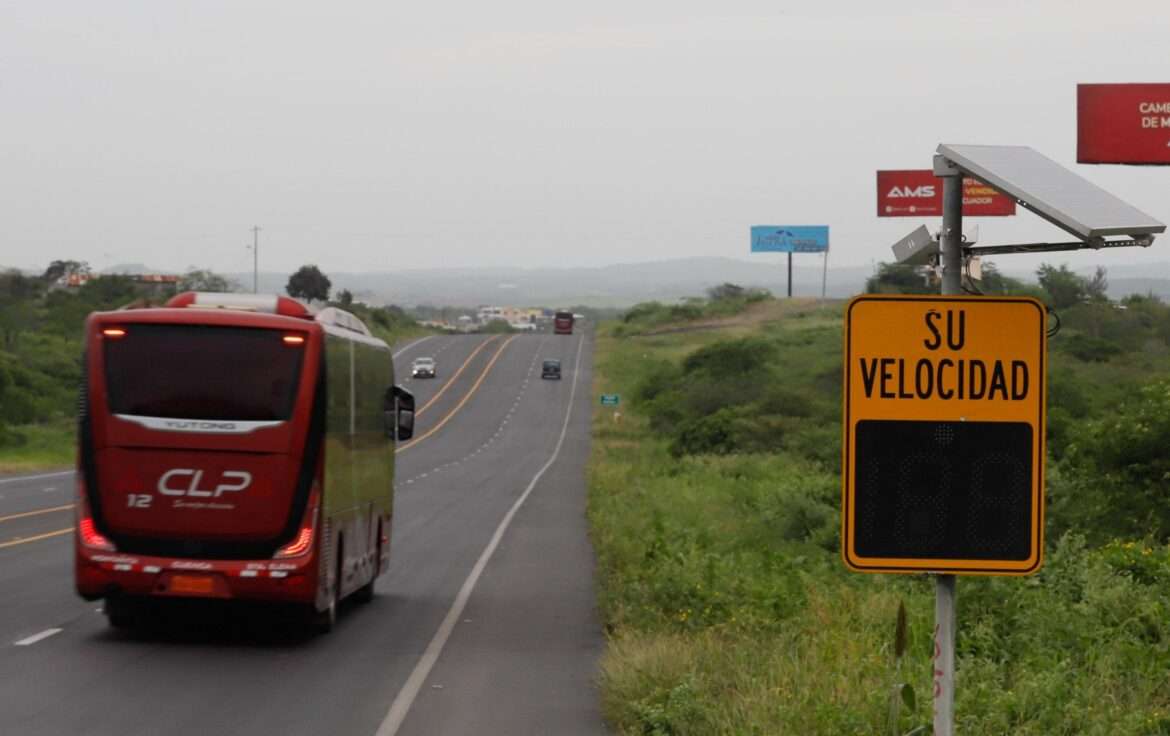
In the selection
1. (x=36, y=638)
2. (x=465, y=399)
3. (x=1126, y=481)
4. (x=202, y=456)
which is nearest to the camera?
(x=202, y=456)

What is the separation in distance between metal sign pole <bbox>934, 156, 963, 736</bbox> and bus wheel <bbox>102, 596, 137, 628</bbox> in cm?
1119

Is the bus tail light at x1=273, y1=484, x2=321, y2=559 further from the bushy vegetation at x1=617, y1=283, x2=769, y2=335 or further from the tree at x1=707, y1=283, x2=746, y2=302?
the tree at x1=707, y1=283, x2=746, y2=302

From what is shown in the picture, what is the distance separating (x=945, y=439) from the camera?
20.4 ft

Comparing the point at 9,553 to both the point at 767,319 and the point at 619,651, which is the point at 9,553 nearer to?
the point at 619,651

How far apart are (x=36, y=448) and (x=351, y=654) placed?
46.1 m

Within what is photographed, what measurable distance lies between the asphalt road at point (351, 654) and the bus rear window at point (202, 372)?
2.09m

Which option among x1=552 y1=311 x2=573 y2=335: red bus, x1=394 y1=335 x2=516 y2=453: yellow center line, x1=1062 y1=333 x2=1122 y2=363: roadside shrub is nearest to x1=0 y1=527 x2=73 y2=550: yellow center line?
x1=394 y1=335 x2=516 y2=453: yellow center line

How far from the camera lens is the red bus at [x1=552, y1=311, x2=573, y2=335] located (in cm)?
14188

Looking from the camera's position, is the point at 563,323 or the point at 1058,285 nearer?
the point at 1058,285

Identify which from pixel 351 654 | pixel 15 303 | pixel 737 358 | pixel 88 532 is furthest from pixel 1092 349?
pixel 15 303

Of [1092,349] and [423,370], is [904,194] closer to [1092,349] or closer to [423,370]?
[1092,349]

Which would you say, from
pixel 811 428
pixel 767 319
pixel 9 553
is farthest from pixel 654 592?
pixel 767 319

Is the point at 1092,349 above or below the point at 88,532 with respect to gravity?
above

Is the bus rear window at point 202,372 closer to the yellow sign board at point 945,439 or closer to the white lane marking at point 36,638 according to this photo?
the white lane marking at point 36,638
